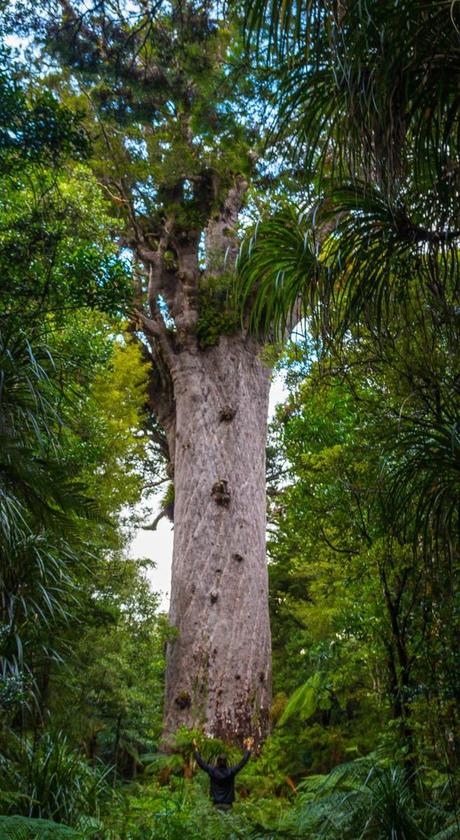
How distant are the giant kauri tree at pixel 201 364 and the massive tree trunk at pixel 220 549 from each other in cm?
2

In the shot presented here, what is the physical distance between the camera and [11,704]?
3.55 meters

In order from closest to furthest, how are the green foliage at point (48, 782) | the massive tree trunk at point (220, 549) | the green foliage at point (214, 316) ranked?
the green foliage at point (48, 782)
the massive tree trunk at point (220, 549)
the green foliage at point (214, 316)

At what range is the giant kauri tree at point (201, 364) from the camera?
6.33m

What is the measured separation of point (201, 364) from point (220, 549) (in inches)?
109

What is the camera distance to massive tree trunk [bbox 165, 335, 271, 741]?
27.1 feet

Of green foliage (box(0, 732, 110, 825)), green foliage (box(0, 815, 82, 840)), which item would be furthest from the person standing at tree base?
green foliage (box(0, 815, 82, 840))

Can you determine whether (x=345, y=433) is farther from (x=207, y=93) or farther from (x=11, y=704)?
(x=11, y=704)

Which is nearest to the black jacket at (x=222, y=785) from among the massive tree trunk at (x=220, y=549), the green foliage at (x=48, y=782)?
the green foliage at (x=48, y=782)

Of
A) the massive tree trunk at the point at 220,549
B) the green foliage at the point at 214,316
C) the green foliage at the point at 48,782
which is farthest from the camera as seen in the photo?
the green foliage at the point at 214,316

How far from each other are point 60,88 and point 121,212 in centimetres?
216

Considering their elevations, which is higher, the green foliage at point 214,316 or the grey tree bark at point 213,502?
the green foliage at point 214,316

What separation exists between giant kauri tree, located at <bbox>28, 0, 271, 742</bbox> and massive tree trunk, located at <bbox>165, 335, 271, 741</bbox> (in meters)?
0.02

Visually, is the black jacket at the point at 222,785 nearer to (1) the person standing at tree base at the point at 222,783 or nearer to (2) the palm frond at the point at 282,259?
(1) the person standing at tree base at the point at 222,783

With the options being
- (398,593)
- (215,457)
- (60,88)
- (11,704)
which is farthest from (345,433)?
(60,88)
